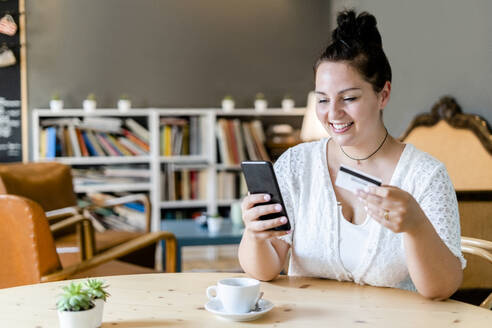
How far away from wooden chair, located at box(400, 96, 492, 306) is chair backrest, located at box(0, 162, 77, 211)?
2.12 meters

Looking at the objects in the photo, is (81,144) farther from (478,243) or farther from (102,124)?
(478,243)

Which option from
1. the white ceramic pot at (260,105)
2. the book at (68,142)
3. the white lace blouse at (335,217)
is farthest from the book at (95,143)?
the white lace blouse at (335,217)

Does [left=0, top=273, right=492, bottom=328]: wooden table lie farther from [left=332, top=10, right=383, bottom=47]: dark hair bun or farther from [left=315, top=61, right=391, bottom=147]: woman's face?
[left=332, top=10, right=383, bottom=47]: dark hair bun

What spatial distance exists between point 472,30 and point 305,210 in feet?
6.33

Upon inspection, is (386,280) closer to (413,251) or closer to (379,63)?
(413,251)

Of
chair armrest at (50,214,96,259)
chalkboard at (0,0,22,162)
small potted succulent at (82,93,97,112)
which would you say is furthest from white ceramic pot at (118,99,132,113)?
chair armrest at (50,214,96,259)

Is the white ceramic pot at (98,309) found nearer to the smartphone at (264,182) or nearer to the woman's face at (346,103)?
the smartphone at (264,182)

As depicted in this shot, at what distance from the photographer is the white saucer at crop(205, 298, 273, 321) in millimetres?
1064

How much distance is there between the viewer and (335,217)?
4.73ft

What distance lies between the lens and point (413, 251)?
1.20m

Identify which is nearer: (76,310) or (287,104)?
(76,310)

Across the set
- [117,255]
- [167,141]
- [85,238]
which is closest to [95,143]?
[167,141]

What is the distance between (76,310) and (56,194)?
262 centimetres

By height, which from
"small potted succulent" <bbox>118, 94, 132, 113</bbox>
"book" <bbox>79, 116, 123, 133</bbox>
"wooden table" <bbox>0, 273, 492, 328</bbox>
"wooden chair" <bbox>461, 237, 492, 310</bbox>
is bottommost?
"wooden table" <bbox>0, 273, 492, 328</bbox>
